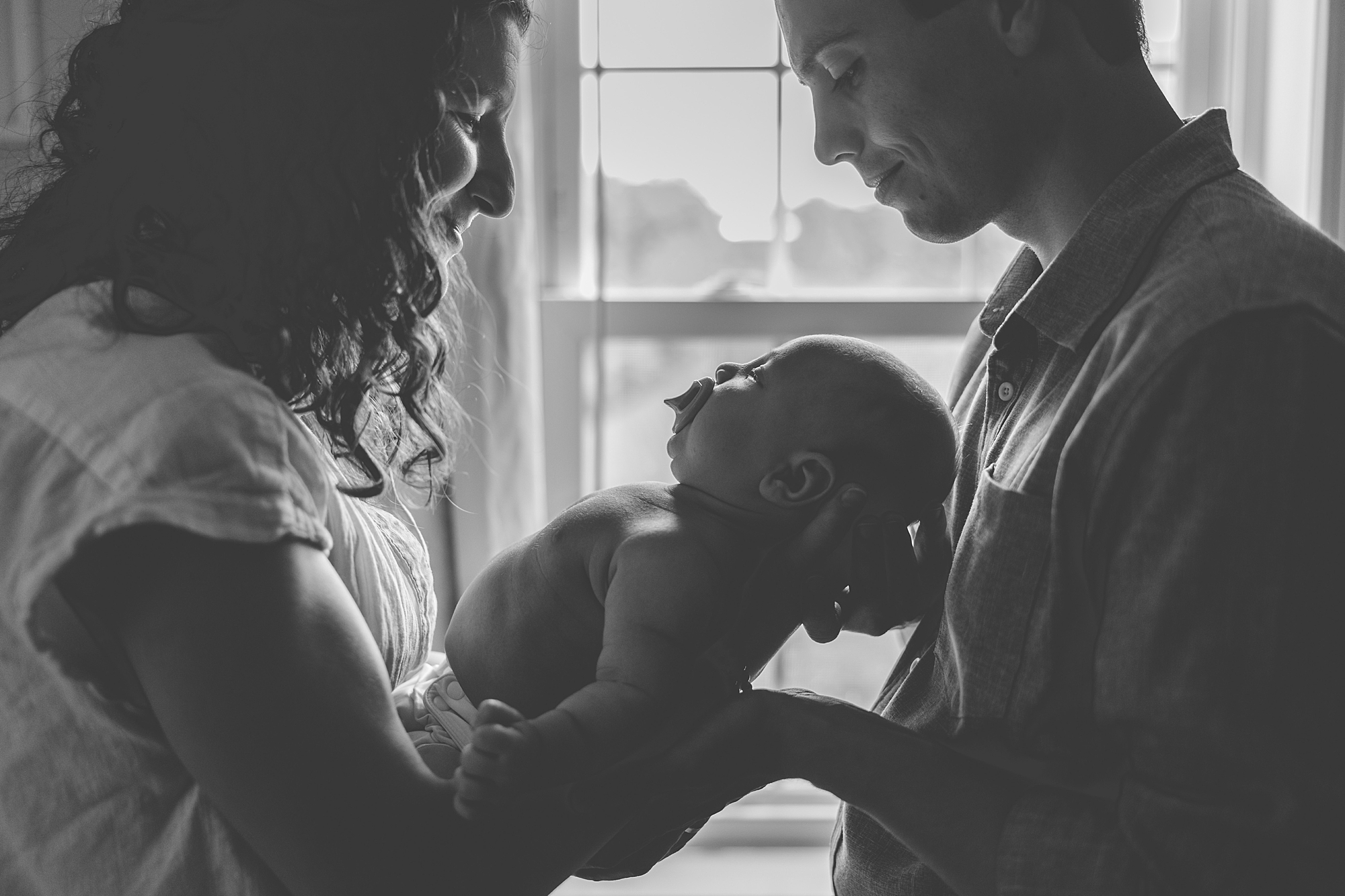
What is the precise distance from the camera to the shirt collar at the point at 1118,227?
→ 3.44 feet

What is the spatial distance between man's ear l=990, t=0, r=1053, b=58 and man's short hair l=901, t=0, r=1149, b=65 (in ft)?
0.13

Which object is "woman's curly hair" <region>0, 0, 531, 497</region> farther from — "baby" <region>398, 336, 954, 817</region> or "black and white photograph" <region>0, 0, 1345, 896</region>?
"baby" <region>398, 336, 954, 817</region>

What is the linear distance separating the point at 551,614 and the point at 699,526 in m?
0.19

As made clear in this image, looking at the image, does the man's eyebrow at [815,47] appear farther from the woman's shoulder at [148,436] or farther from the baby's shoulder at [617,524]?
the woman's shoulder at [148,436]

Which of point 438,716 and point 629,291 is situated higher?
point 629,291

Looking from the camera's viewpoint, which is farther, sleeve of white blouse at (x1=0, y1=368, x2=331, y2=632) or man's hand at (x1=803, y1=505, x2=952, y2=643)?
man's hand at (x1=803, y1=505, x2=952, y2=643)

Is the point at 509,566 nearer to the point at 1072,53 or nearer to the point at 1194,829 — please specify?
the point at 1194,829

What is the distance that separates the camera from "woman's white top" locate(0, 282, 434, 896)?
0.77m

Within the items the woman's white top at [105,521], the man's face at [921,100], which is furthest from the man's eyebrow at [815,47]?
the woman's white top at [105,521]

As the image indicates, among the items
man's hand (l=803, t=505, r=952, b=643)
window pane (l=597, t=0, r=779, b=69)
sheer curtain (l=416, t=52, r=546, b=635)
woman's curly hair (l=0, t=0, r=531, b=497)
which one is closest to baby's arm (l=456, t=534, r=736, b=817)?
man's hand (l=803, t=505, r=952, b=643)

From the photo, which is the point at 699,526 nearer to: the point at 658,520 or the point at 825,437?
the point at 658,520

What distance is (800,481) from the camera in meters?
1.15

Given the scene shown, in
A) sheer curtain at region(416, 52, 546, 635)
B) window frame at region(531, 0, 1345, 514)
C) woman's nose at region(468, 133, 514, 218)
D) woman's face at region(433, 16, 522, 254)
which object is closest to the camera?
woman's face at region(433, 16, 522, 254)

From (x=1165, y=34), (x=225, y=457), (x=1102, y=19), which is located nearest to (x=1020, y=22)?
(x=1102, y=19)
